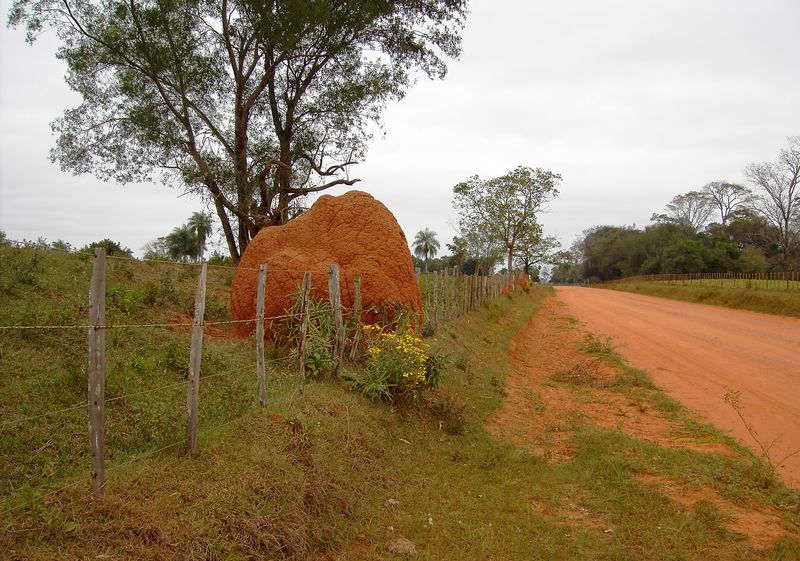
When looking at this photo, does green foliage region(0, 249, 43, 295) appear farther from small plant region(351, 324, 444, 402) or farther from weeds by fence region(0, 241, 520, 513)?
small plant region(351, 324, 444, 402)

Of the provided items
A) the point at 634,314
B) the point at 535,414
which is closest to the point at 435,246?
the point at 634,314

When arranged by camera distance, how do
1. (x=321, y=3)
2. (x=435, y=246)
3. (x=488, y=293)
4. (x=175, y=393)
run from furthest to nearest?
(x=435, y=246) < (x=488, y=293) < (x=321, y=3) < (x=175, y=393)

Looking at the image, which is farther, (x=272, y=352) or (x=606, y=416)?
(x=606, y=416)

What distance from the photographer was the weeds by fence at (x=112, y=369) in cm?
390

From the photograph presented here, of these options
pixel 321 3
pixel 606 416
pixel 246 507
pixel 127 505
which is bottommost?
pixel 606 416

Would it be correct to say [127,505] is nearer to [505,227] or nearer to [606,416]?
[606,416]

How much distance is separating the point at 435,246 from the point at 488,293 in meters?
64.7

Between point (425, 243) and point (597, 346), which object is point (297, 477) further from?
point (425, 243)

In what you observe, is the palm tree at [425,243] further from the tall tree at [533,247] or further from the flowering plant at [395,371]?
the flowering plant at [395,371]

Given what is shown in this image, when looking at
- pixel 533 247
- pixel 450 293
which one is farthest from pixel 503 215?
pixel 450 293

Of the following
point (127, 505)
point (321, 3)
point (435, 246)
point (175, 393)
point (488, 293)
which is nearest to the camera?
point (127, 505)

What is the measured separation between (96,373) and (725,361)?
42.7 ft

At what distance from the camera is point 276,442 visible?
500cm

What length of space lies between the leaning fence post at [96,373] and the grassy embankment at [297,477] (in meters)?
0.19
